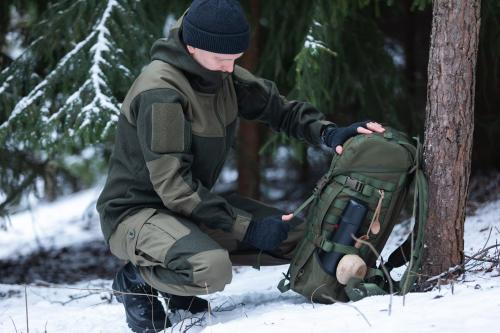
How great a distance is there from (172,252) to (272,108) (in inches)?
43.2

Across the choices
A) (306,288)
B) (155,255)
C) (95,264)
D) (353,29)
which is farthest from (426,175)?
(95,264)

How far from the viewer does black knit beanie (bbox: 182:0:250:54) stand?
3529mm

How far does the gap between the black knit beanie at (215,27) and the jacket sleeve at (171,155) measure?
0.98ft

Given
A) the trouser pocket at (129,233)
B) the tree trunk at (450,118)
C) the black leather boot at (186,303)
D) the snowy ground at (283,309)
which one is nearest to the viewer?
the snowy ground at (283,309)

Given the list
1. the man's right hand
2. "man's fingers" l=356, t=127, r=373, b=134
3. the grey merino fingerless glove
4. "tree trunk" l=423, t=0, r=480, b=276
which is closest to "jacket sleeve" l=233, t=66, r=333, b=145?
the grey merino fingerless glove

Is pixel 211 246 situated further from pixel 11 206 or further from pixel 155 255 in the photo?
pixel 11 206

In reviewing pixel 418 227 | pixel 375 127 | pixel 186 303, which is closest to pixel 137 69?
pixel 186 303

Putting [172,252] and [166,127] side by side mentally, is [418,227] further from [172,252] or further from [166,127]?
[166,127]

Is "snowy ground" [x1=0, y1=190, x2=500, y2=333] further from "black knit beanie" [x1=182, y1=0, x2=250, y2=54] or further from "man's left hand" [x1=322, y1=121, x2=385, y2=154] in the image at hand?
"black knit beanie" [x1=182, y1=0, x2=250, y2=54]

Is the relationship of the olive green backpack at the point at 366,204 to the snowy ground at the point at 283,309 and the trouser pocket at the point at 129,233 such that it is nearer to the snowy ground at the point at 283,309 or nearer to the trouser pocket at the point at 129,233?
the snowy ground at the point at 283,309

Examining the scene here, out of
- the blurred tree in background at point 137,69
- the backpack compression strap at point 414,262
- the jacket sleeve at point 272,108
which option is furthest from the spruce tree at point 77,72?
the backpack compression strap at point 414,262

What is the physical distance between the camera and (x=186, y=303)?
13.1 feet

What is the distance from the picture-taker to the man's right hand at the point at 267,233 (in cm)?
365

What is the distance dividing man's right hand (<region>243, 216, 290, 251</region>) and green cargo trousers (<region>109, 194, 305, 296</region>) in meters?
0.16
